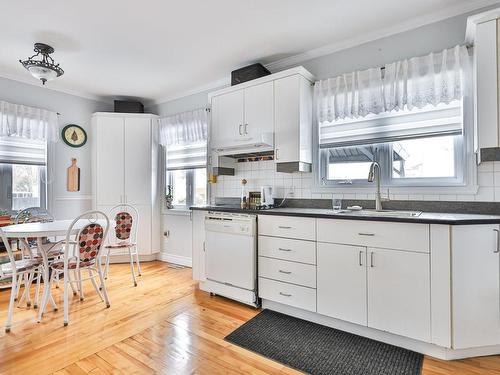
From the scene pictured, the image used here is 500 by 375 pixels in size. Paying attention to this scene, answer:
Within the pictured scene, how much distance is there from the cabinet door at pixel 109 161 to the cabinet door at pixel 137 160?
0.27 ft

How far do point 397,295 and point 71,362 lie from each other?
2203mm

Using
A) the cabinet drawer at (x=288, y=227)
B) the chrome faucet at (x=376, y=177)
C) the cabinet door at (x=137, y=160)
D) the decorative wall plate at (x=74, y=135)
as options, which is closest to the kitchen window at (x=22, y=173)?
the decorative wall plate at (x=74, y=135)

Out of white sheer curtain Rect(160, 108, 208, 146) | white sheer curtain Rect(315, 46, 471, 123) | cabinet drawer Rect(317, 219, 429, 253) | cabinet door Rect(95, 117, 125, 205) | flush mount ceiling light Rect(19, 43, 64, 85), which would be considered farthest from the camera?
cabinet door Rect(95, 117, 125, 205)

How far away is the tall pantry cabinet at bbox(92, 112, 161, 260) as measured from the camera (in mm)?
4148

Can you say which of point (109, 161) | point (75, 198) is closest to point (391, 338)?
point (109, 161)

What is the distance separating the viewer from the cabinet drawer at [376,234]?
6.10 ft

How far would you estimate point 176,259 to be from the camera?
4.21m

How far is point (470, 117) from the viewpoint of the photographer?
7.22 feet

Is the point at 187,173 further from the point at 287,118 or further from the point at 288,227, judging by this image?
the point at 288,227

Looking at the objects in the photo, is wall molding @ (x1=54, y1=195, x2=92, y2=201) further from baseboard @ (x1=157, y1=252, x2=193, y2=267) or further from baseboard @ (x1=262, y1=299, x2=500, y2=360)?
baseboard @ (x1=262, y1=299, x2=500, y2=360)

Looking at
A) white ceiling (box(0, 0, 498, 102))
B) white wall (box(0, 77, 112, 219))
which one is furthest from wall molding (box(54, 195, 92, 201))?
white ceiling (box(0, 0, 498, 102))

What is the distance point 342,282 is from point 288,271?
0.46m

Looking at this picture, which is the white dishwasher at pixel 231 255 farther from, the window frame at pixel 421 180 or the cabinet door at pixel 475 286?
the cabinet door at pixel 475 286

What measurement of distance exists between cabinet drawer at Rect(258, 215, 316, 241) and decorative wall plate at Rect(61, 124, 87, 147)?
322 centimetres
